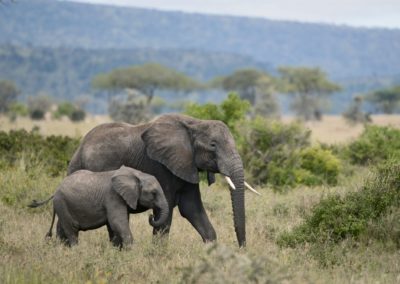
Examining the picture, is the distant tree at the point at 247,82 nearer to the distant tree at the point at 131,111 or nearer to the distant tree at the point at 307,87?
the distant tree at the point at 307,87

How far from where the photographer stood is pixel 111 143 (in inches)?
379

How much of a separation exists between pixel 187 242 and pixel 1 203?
3703 millimetres

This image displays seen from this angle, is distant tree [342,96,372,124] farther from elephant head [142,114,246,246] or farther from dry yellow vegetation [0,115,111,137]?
elephant head [142,114,246,246]

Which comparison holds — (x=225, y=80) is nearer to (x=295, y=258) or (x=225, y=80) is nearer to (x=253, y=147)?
(x=253, y=147)

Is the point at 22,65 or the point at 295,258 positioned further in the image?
the point at 22,65

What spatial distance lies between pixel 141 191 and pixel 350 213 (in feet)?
8.56

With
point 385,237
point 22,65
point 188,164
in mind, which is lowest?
point 22,65

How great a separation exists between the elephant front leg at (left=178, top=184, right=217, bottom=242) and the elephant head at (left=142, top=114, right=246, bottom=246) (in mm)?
332

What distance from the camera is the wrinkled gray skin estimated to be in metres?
9.31

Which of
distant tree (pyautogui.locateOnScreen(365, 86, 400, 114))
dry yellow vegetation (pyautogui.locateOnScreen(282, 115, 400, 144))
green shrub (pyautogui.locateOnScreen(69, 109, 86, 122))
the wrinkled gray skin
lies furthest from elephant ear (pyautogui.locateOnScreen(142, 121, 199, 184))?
distant tree (pyautogui.locateOnScreen(365, 86, 400, 114))

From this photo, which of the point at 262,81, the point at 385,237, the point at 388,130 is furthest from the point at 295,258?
the point at 262,81

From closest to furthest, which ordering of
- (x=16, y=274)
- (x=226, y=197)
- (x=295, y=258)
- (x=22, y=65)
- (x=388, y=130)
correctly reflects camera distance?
(x=16, y=274) → (x=295, y=258) → (x=226, y=197) → (x=388, y=130) → (x=22, y=65)

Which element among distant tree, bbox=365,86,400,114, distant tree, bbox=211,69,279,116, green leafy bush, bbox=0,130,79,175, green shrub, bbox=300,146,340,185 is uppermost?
green leafy bush, bbox=0,130,79,175

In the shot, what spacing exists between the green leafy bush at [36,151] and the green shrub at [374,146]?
23.1ft
